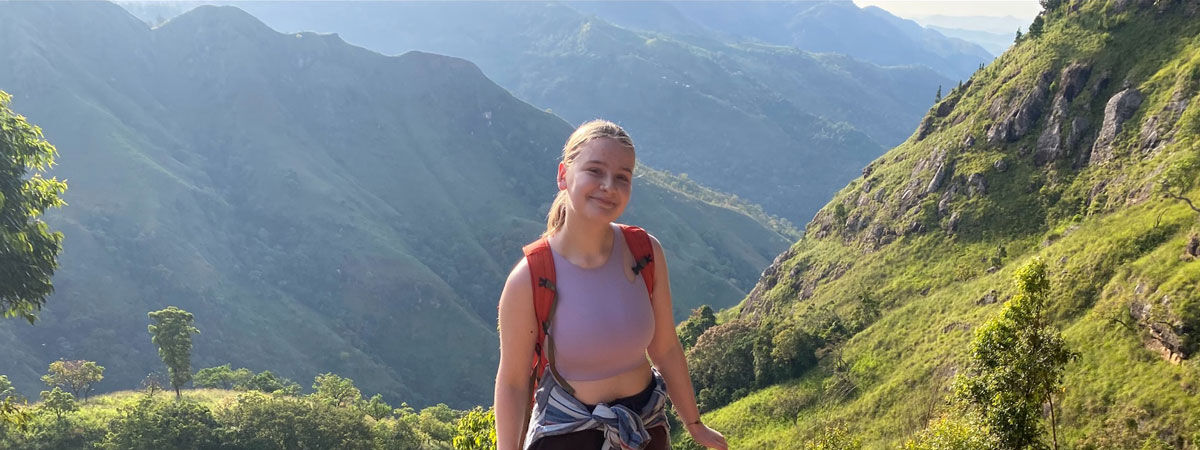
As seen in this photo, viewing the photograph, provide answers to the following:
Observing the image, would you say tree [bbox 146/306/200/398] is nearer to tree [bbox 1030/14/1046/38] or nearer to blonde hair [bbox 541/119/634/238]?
blonde hair [bbox 541/119/634/238]

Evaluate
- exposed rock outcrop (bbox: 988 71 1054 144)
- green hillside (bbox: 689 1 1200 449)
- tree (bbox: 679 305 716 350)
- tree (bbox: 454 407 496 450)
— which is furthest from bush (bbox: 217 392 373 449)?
exposed rock outcrop (bbox: 988 71 1054 144)

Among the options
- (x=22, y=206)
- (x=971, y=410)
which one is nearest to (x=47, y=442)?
(x=22, y=206)

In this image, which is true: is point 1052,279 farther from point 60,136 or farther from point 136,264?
point 60,136

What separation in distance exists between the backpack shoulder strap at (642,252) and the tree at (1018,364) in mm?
16864

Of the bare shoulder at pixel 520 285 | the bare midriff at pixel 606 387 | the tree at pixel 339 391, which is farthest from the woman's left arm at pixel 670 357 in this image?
the tree at pixel 339 391

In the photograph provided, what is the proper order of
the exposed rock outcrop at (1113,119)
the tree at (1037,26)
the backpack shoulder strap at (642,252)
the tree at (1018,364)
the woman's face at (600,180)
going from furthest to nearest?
the tree at (1037,26)
the exposed rock outcrop at (1113,119)
the tree at (1018,364)
the backpack shoulder strap at (642,252)
the woman's face at (600,180)

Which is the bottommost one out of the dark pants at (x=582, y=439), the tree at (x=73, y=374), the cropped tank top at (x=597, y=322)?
the dark pants at (x=582, y=439)

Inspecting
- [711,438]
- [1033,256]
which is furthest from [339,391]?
[711,438]

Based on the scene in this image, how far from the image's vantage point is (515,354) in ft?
16.5

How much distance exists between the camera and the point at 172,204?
187875mm

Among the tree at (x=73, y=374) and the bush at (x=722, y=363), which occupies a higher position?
Result: the tree at (x=73, y=374)

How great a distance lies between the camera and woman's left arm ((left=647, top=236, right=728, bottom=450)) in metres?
5.73

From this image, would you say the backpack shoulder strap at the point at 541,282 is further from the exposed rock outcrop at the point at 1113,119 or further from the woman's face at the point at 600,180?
the exposed rock outcrop at the point at 1113,119

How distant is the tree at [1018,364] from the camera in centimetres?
1866
